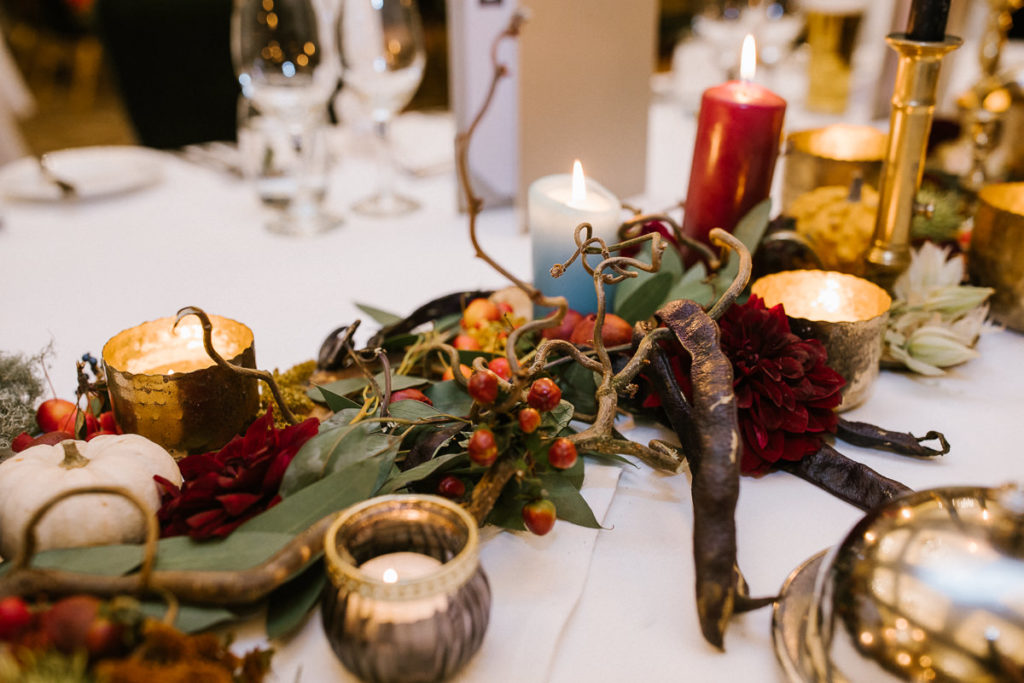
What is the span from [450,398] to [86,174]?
84cm

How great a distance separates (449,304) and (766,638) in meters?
0.37

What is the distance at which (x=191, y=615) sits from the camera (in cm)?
37

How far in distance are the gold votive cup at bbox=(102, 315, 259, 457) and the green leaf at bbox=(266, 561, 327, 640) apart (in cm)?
15

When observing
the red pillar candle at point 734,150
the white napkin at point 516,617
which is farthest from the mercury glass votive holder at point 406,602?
the red pillar candle at point 734,150

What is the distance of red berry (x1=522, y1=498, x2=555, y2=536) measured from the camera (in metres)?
0.43

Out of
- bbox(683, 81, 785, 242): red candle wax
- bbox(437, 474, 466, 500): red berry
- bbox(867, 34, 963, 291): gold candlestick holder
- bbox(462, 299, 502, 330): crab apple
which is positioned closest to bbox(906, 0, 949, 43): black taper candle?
bbox(867, 34, 963, 291): gold candlestick holder

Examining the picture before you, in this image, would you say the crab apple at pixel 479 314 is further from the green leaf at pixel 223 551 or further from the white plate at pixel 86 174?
the white plate at pixel 86 174

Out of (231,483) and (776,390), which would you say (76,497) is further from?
(776,390)

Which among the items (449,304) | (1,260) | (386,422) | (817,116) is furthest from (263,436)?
(817,116)

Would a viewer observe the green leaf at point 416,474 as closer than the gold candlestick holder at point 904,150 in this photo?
Yes

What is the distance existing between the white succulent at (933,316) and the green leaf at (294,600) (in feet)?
1.61

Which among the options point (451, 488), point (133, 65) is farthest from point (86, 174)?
point (451, 488)

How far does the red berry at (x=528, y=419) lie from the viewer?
42cm

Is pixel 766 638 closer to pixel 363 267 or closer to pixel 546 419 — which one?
pixel 546 419
